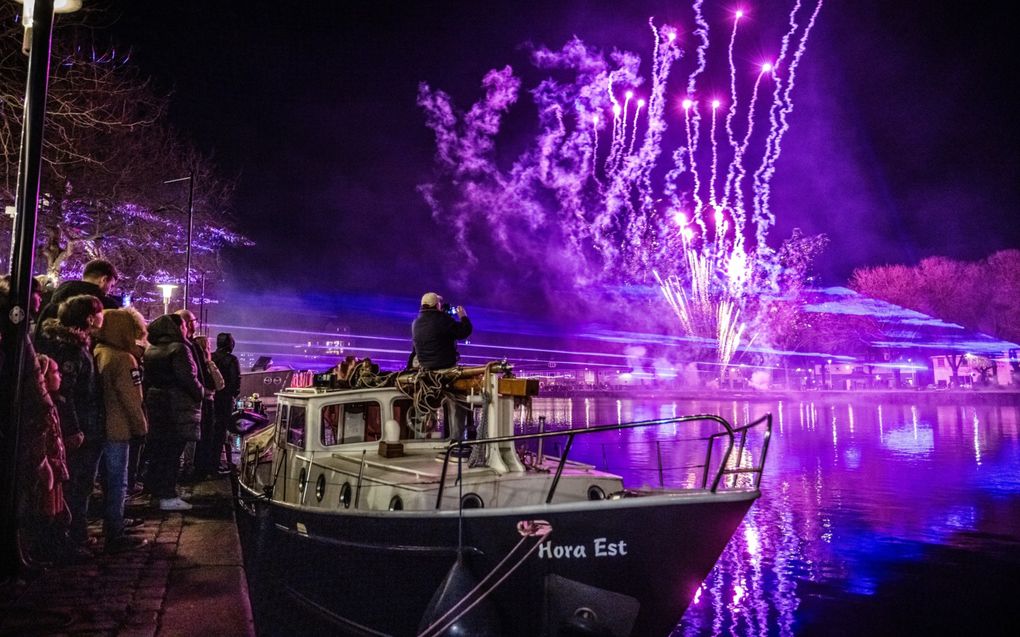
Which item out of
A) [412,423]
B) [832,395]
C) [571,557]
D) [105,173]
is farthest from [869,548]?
[832,395]

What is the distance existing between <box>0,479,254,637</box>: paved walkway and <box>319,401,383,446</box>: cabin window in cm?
161

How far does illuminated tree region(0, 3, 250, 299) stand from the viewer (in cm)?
1722

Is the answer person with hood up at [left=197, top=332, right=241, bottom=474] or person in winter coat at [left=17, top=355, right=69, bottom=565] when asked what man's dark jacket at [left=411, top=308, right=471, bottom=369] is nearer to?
person in winter coat at [left=17, top=355, right=69, bottom=565]

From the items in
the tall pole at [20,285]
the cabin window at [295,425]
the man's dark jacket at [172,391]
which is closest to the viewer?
the tall pole at [20,285]

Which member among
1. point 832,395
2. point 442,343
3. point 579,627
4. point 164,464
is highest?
point 442,343

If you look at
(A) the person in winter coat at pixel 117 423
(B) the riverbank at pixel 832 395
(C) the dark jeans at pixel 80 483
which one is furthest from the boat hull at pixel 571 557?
(B) the riverbank at pixel 832 395

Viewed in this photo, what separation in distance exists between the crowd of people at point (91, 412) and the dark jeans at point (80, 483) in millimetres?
10

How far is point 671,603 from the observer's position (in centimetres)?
580

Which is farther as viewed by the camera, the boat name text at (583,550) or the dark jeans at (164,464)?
Answer: the dark jeans at (164,464)

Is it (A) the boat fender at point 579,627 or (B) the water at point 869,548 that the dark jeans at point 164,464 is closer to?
(B) the water at point 869,548

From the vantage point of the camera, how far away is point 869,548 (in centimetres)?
1193

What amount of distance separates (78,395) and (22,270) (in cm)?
184

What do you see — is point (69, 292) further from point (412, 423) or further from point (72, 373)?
point (412, 423)

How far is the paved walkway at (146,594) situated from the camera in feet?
18.5
